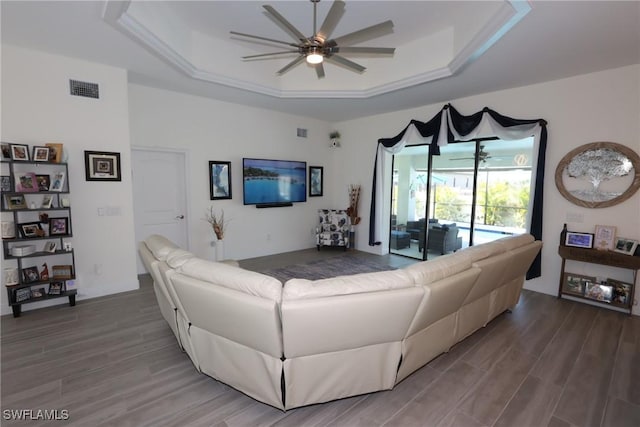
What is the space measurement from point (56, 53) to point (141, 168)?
5.53 feet

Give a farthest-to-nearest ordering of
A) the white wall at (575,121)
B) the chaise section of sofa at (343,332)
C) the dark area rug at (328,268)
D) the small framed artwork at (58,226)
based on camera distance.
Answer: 1. the dark area rug at (328,268)
2. the white wall at (575,121)
3. the small framed artwork at (58,226)
4. the chaise section of sofa at (343,332)

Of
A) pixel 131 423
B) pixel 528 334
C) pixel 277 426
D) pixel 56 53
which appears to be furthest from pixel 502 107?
pixel 56 53

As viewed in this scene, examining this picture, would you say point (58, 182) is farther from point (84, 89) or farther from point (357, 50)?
point (357, 50)

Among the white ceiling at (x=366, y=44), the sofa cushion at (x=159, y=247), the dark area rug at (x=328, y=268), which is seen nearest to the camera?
the sofa cushion at (x=159, y=247)

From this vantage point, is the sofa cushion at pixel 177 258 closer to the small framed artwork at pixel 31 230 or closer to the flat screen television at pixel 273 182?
the small framed artwork at pixel 31 230

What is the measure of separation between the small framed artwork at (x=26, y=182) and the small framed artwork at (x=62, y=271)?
37.7 inches

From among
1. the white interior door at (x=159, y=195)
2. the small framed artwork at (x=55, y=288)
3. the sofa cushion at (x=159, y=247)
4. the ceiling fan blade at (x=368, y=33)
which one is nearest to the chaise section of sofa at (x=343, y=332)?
the sofa cushion at (x=159, y=247)

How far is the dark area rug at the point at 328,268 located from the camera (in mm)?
4848

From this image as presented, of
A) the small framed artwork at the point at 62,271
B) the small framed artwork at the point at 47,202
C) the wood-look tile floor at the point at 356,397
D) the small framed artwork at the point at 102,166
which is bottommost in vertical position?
the wood-look tile floor at the point at 356,397

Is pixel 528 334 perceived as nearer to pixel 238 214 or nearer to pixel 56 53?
pixel 238 214

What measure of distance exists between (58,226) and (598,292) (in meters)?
6.63

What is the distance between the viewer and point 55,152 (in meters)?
3.42

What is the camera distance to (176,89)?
4.63 meters

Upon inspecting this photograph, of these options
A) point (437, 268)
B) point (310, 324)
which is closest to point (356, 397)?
point (310, 324)
